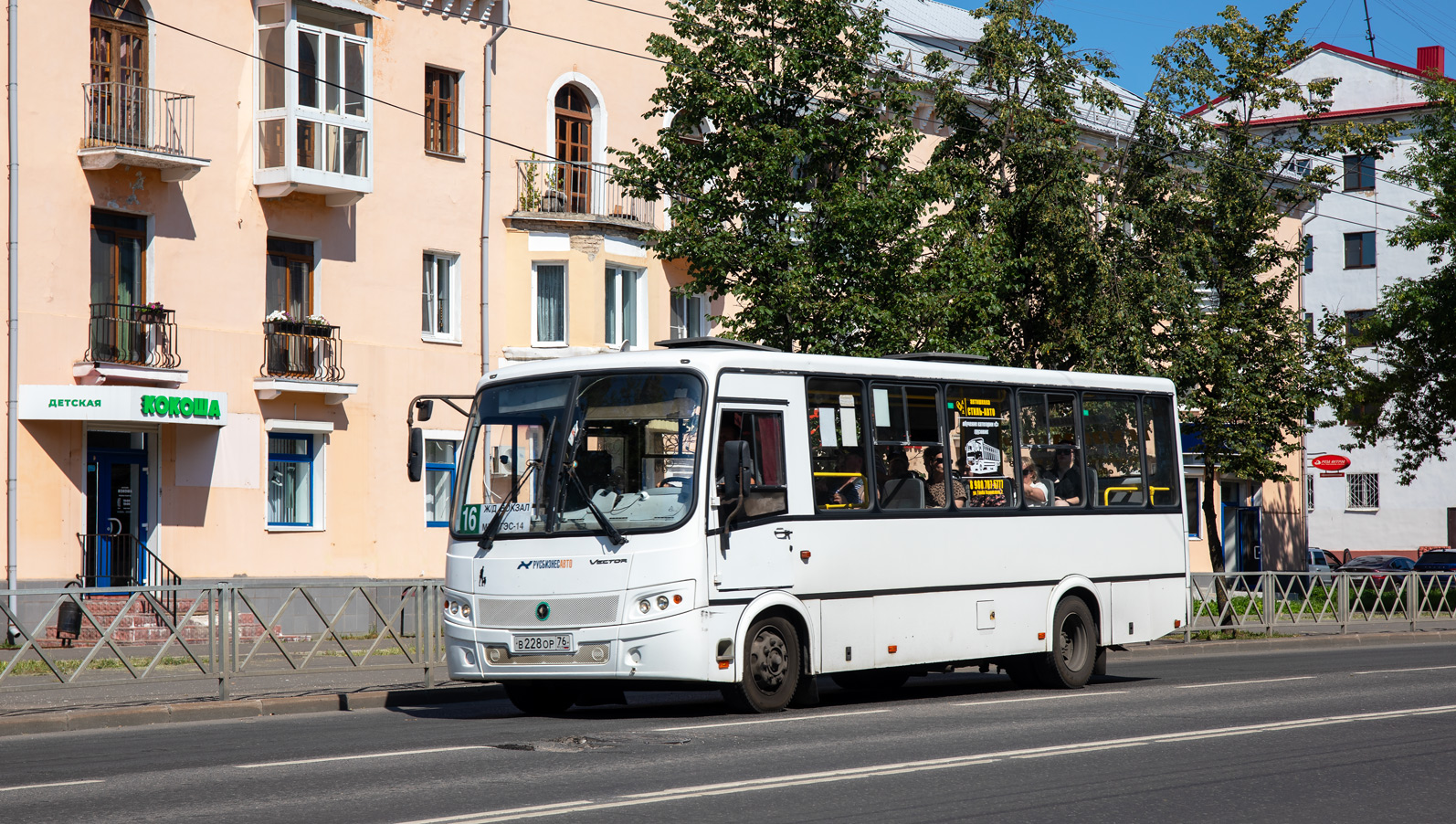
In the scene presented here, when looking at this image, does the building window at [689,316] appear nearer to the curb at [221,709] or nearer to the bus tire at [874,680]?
the bus tire at [874,680]

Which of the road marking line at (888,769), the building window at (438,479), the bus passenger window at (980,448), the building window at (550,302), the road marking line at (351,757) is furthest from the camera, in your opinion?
the building window at (550,302)

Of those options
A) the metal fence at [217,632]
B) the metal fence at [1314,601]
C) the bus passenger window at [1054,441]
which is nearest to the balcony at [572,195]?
the metal fence at [1314,601]

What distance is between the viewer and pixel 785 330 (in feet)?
76.2

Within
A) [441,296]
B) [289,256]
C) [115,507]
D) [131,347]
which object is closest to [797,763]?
[131,347]

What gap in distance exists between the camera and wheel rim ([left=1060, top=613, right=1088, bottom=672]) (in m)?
16.6

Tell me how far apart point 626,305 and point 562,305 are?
1.73 meters

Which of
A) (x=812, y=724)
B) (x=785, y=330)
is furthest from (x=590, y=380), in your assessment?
(x=785, y=330)

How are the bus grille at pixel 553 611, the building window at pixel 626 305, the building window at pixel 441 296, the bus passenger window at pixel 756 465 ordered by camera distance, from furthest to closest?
1. the building window at pixel 626 305
2. the building window at pixel 441 296
3. the bus passenger window at pixel 756 465
4. the bus grille at pixel 553 611

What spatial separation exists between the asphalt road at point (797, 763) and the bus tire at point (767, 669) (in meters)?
0.24

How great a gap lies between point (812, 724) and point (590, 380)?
334 centimetres

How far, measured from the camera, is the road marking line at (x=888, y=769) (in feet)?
26.6

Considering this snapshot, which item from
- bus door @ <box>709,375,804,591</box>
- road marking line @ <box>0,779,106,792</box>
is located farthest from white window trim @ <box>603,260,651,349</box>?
road marking line @ <box>0,779,106,792</box>

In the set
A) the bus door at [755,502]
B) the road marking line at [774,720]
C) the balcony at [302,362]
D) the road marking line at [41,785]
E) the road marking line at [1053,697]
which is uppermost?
the balcony at [302,362]

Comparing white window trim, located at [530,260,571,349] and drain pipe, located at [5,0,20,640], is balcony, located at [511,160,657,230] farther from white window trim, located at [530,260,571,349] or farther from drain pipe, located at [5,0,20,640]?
drain pipe, located at [5,0,20,640]
